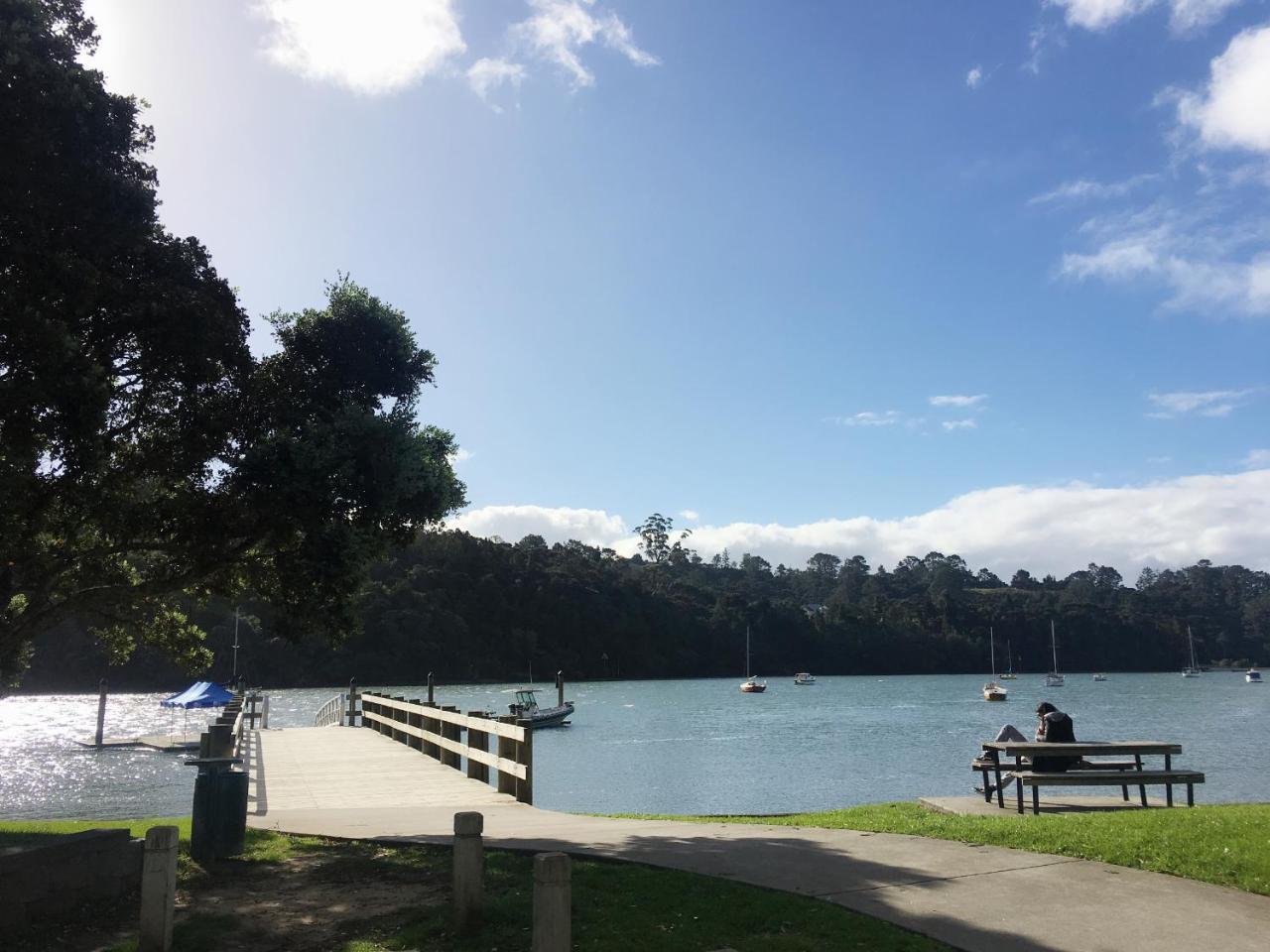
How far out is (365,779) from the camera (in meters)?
16.6

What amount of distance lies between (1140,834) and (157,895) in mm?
8642

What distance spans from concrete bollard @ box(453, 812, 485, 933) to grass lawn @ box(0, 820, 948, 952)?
0.43 feet

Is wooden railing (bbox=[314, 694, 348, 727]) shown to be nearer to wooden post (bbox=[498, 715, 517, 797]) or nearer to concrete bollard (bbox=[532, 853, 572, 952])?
wooden post (bbox=[498, 715, 517, 797])

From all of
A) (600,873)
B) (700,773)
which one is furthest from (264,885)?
(700,773)

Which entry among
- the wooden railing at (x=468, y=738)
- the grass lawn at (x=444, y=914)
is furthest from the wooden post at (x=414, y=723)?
the grass lawn at (x=444, y=914)

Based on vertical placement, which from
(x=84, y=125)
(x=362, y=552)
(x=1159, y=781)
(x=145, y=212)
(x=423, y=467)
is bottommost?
(x=1159, y=781)

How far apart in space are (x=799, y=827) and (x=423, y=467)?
6.31 meters

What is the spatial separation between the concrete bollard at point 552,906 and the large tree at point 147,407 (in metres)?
7.13

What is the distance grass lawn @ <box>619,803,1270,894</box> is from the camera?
8.16m

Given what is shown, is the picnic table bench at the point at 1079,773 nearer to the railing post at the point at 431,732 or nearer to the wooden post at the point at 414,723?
the railing post at the point at 431,732

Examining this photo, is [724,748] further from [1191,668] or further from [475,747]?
[1191,668]

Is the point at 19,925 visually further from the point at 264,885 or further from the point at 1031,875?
the point at 1031,875

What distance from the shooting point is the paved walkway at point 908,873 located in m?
6.38

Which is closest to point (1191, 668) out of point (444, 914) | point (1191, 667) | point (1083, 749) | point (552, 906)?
point (1191, 667)
